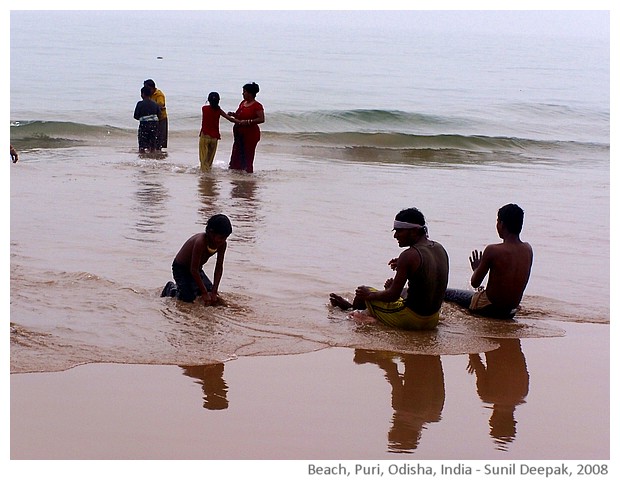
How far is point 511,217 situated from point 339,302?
155 centimetres

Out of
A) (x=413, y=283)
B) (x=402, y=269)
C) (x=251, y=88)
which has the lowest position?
(x=413, y=283)

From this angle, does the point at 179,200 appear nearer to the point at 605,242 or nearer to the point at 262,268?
the point at 262,268

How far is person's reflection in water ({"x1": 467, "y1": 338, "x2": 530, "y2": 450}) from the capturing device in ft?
16.5

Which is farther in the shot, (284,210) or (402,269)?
(284,210)

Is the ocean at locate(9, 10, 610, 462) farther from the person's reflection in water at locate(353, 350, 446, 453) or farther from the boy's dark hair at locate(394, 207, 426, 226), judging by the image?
the boy's dark hair at locate(394, 207, 426, 226)

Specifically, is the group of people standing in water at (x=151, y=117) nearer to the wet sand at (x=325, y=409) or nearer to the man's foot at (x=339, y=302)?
the man's foot at (x=339, y=302)

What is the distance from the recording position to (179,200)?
12.4 m

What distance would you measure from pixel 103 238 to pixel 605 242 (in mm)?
5748

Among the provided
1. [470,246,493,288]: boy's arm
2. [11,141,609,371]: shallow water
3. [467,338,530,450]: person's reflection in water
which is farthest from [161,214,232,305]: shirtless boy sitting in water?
[467,338,530,450]: person's reflection in water

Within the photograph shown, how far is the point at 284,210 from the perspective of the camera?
1206 cm

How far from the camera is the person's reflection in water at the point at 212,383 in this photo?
17.0 feet

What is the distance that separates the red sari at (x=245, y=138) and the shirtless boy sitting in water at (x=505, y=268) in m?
7.54

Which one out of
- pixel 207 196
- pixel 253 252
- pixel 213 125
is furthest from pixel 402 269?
pixel 213 125

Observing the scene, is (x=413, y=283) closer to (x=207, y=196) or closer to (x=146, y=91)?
(x=207, y=196)
